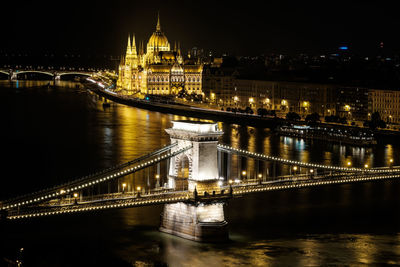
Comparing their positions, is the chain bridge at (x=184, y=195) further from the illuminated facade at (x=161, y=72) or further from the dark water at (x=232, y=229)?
the illuminated facade at (x=161, y=72)

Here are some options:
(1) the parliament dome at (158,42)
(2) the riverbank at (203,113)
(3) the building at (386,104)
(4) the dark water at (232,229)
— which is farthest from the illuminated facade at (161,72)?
(4) the dark water at (232,229)

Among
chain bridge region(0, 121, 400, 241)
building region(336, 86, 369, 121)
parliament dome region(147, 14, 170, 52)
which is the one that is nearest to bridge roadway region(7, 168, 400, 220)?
chain bridge region(0, 121, 400, 241)

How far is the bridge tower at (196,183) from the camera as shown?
18.7 m

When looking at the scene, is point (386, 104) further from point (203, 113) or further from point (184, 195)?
point (184, 195)

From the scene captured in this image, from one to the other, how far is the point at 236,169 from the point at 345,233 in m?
9.32

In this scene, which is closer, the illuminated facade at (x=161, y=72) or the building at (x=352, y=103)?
the building at (x=352, y=103)

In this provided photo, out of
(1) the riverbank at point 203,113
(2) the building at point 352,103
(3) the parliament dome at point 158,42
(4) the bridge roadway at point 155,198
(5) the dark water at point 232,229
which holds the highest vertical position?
(3) the parliament dome at point 158,42

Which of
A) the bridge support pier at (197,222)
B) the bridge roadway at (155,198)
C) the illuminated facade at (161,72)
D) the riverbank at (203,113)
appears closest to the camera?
the bridge roadway at (155,198)

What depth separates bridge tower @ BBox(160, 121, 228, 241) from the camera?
18.7 meters

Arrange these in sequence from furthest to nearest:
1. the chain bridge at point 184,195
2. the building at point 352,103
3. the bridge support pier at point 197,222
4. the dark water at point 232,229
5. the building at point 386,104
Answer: the building at point 352,103 < the building at point 386,104 < the bridge support pier at point 197,222 < the chain bridge at point 184,195 < the dark water at point 232,229

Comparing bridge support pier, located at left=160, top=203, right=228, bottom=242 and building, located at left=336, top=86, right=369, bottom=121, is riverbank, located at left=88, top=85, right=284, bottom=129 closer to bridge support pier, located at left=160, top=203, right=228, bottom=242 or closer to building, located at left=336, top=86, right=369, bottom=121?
building, located at left=336, top=86, right=369, bottom=121

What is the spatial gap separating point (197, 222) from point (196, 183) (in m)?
0.99

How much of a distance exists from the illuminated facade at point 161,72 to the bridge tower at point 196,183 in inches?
2376

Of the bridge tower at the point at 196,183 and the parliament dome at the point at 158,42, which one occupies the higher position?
the parliament dome at the point at 158,42
